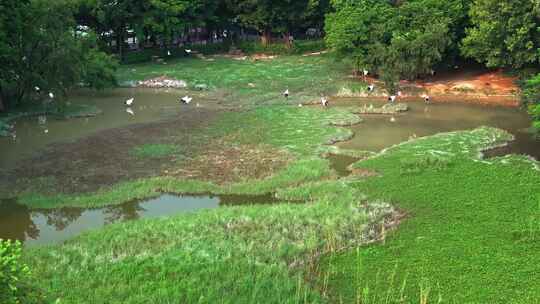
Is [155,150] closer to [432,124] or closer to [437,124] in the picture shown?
[432,124]

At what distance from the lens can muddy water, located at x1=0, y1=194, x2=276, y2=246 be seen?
19.7 metres

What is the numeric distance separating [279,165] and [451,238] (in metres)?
11.0

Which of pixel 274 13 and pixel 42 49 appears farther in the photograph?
pixel 274 13

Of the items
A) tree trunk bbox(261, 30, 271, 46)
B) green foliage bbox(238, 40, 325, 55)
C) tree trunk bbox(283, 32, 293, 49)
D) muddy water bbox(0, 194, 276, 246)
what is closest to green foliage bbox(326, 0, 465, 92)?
green foliage bbox(238, 40, 325, 55)

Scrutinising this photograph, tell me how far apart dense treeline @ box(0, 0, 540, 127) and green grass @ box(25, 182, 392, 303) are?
21.9 m

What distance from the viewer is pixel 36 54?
36719 mm

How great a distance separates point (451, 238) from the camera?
56.3 ft

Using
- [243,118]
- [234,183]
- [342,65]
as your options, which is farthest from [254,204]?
[342,65]

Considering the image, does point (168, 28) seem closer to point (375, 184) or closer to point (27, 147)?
point (27, 147)

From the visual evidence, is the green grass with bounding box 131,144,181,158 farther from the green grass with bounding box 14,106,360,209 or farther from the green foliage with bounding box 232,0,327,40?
the green foliage with bounding box 232,0,327,40

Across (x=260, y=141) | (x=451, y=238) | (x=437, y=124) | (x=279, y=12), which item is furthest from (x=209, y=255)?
(x=279, y=12)

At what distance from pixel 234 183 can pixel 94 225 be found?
6.53m

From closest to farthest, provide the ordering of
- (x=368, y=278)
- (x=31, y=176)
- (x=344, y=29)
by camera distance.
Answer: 1. (x=368, y=278)
2. (x=31, y=176)
3. (x=344, y=29)

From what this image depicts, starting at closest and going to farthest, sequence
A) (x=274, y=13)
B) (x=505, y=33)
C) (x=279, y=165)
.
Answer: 1. (x=279, y=165)
2. (x=505, y=33)
3. (x=274, y=13)
